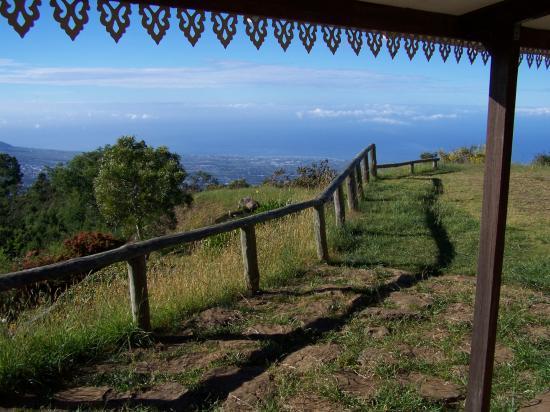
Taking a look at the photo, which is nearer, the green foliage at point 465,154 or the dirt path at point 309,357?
the dirt path at point 309,357

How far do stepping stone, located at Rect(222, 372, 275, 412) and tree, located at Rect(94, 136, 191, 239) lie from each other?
23033 mm

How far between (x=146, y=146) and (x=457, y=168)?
600 inches

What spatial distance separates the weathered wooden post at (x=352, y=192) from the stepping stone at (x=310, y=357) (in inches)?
278

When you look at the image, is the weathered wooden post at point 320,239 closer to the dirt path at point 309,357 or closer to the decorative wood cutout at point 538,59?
the dirt path at point 309,357

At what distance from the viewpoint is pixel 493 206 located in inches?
140

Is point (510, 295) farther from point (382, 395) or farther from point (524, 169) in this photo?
point (524, 169)

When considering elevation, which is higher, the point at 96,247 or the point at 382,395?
the point at 382,395

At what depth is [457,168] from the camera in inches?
818

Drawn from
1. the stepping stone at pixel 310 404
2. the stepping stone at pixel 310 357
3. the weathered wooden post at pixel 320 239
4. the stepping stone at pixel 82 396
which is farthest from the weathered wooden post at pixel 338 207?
the stepping stone at pixel 82 396

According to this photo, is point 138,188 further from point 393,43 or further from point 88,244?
point 393,43

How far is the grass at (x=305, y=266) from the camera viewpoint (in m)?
4.57

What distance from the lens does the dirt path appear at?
4.16 m

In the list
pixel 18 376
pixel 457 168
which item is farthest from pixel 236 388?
pixel 457 168

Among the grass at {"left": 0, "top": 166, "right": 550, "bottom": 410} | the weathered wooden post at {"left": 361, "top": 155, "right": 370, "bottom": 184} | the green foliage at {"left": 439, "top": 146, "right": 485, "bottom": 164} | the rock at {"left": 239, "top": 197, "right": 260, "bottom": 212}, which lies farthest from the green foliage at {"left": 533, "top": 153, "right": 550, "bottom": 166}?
the rock at {"left": 239, "top": 197, "right": 260, "bottom": 212}
